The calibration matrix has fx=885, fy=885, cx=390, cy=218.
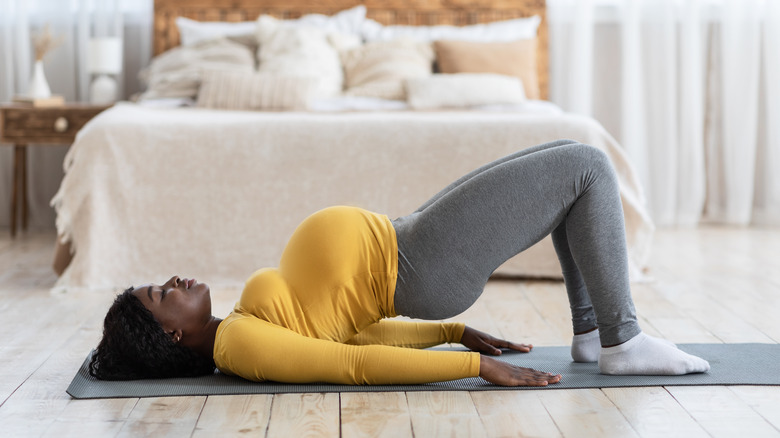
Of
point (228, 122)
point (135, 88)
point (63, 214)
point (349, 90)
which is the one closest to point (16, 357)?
point (63, 214)

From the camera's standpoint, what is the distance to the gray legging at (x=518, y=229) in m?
1.83

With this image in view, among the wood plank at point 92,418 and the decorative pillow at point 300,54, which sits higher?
the decorative pillow at point 300,54

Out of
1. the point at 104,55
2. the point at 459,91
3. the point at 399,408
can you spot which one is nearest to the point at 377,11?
the point at 459,91

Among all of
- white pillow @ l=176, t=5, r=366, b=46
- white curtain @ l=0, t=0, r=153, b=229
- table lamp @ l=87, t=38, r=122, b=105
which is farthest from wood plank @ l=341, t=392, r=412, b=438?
white curtain @ l=0, t=0, r=153, b=229

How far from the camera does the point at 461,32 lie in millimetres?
4449

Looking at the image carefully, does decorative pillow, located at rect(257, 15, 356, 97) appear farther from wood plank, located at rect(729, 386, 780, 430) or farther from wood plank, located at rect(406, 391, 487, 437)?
wood plank, located at rect(729, 386, 780, 430)

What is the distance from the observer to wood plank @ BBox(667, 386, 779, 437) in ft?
5.41

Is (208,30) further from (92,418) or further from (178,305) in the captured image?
(92,418)

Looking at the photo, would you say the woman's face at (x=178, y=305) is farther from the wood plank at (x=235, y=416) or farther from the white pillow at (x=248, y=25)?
the white pillow at (x=248, y=25)

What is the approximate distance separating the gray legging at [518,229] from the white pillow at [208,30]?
9.04 ft

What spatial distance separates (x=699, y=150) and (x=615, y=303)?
2971 mm

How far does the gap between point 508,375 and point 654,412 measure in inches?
11.7

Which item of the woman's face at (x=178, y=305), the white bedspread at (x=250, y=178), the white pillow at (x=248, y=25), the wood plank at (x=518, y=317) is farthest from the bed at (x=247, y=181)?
the white pillow at (x=248, y=25)

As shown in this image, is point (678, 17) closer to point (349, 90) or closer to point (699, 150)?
point (699, 150)
